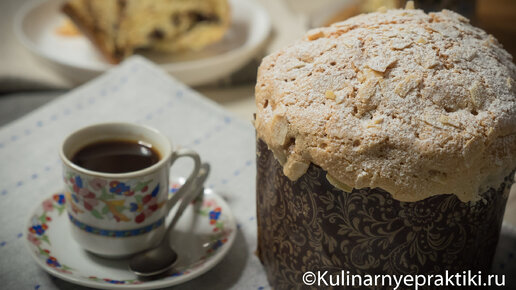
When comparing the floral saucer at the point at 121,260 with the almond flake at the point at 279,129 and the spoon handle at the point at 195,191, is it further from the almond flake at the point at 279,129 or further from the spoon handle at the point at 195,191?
the almond flake at the point at 279,129

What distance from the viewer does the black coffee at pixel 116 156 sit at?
3.32 feet

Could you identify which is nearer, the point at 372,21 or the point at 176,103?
the point at 372,21

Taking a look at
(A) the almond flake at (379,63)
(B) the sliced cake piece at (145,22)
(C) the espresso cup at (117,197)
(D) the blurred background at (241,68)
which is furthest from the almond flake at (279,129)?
(B) the sliced cake piece at (145,22)

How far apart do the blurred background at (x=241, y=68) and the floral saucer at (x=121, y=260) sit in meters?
0.57

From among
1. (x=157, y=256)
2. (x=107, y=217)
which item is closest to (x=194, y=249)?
(x=157, y=256)

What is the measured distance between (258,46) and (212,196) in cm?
83

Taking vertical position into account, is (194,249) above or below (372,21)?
below

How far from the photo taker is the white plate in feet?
5.82

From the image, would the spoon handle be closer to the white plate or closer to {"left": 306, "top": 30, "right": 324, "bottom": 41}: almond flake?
{"left": 306, "top": 30, "right": 324, "bottom": 41}: almond flake

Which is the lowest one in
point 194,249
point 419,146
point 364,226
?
point 194,249

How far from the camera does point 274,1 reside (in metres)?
2.38

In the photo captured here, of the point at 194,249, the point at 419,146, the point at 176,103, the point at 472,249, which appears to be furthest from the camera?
the point at 176,103

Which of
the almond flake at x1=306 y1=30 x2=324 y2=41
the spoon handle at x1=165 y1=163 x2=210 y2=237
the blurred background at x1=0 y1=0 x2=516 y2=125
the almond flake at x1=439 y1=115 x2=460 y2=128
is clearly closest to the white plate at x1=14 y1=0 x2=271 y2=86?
the blurred background at x1=0 y1=0 x2=516 y2=125

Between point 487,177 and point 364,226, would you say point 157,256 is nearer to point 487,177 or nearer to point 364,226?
point 364,226
